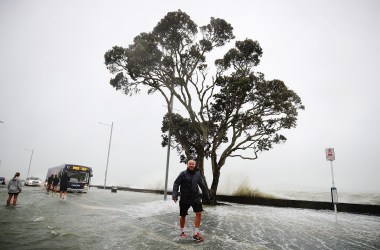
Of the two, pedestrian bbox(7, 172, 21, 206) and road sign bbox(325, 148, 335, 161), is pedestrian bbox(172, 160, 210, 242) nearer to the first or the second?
road sign bbox(325, 148, 335, 161)

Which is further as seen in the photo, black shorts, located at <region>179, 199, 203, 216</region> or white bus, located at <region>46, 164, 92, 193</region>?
white bus, located at <region>46, 164, 92, 193</region>

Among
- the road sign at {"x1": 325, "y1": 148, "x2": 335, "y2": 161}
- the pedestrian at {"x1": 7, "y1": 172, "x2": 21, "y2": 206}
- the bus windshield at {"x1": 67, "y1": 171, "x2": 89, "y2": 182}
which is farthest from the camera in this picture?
the bus windshield at {"x1": 67, "y1": 171, "x2": 89, "y2": 182}

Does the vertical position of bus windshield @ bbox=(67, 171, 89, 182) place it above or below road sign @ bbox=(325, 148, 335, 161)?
below

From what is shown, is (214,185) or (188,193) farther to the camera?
(214,185)

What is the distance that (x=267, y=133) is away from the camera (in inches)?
753

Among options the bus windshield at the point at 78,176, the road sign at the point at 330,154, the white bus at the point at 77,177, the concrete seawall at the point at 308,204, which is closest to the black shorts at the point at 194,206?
the road sign at the point at 330,154

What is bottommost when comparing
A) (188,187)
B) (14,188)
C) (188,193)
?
(14,188)

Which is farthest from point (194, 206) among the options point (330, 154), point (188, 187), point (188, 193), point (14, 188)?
point (14, 188)

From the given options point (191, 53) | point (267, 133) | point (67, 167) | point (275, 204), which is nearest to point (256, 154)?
point (267, 133)

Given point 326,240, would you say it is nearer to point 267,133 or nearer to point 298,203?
point 298,203

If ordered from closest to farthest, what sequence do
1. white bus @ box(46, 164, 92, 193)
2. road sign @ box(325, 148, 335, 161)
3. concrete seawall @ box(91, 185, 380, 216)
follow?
1. road sign @ box(325, 148, 335, 161)
2. concrete seawall @ box(91, 185, 380, 216)
3. white bus @ box(46, 164, 92, 193)

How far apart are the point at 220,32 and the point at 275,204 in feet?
45.4

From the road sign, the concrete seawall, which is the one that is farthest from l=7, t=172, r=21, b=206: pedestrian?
the concrete seawall

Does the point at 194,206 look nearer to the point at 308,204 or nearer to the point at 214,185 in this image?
the point at 214,185
